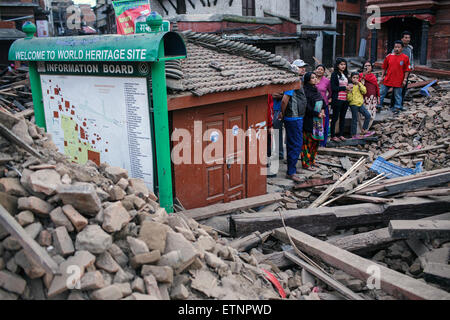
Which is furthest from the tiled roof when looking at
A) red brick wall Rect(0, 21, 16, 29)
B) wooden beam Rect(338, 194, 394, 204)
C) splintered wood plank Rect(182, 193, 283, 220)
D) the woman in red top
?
red brick wall Rect(0, 21, 16, 29)

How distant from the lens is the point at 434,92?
14938 mm

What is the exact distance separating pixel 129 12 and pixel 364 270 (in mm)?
5282

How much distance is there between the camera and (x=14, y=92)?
15688 mm

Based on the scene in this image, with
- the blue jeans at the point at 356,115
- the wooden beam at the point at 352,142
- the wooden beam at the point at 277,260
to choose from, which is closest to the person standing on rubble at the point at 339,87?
the blue jeans at the point at 356,115

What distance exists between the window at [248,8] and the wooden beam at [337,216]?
20.5 metres

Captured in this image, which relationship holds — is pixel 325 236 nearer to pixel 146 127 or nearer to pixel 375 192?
pixel 375 192

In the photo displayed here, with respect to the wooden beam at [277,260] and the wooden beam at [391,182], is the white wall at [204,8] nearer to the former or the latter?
the wooden beam at [391,182]

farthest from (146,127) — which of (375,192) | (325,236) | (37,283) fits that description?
(375,192)

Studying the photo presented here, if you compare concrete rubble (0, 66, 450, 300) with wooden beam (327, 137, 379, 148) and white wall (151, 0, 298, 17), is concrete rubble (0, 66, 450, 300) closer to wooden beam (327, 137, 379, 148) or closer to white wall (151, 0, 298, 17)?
wooden beam (327, 137, 379, 148)

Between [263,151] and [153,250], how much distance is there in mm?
4654

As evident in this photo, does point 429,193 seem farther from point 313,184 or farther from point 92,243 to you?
point 92,243
